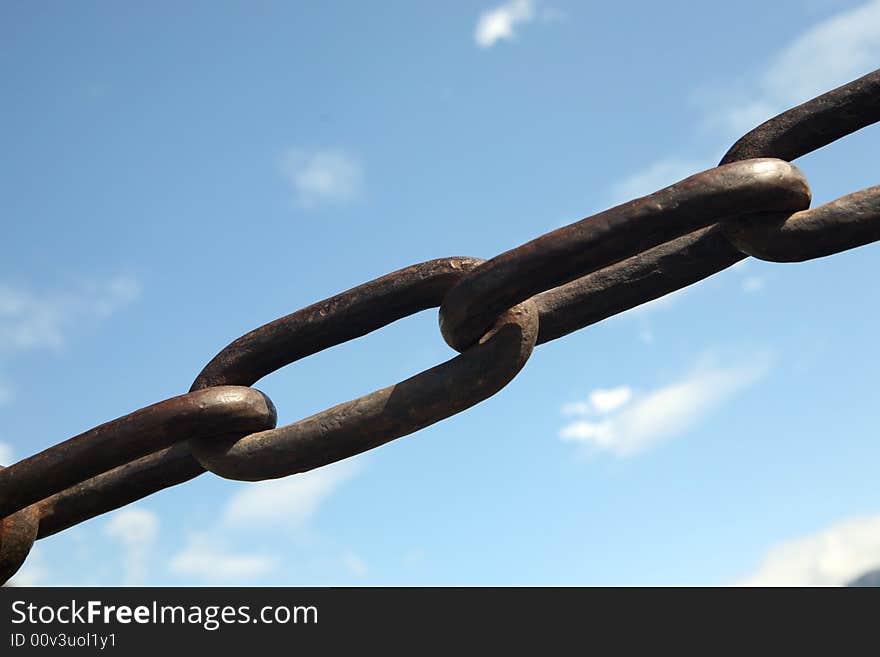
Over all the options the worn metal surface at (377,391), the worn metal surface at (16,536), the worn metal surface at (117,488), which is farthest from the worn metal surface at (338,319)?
the worn metal surface at (16,536)

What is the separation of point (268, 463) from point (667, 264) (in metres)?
0.74

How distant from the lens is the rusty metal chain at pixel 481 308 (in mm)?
1614

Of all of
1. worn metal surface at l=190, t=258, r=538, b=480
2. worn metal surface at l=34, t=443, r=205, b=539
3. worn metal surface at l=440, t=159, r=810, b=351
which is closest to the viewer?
worn metal surface at l=440, t=159, r=810, b=351

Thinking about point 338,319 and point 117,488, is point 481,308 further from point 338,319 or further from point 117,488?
point 117,488

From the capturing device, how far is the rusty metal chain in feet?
5.30

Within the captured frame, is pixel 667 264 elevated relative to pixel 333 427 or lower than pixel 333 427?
elevated

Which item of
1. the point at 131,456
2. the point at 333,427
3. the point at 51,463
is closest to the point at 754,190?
the point at 333,427

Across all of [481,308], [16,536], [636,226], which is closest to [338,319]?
[481,308]

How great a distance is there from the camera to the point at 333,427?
5.79 ft

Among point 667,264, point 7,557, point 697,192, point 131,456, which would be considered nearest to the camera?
point 697,192

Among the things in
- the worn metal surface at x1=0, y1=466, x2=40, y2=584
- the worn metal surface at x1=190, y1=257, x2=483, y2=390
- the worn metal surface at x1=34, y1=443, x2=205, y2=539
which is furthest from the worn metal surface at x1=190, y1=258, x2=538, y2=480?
the worn metal surface at x1=0, y1=466, x2=40, y2=584

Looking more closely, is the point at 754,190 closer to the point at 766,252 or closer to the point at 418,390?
the point at 766,252

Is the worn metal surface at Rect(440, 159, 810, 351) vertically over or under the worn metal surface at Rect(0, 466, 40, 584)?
over

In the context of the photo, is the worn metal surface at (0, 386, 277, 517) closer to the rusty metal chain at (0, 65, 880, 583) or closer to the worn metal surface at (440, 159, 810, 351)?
the rusty metal chain at (0, 65, 880, 583)
